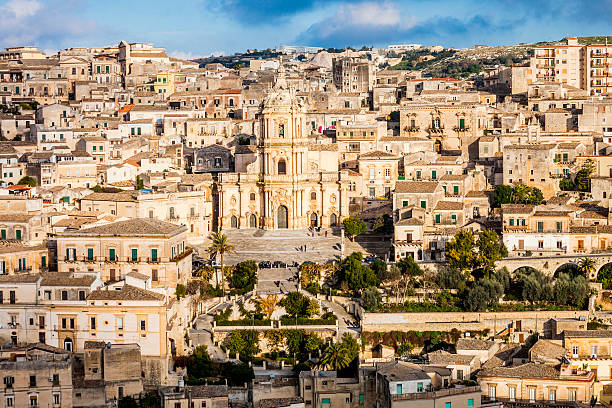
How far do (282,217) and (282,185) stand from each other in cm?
189

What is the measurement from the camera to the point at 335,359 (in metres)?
53.0

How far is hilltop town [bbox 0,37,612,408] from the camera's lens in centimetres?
5022

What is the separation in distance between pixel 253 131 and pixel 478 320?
32497 millimetres

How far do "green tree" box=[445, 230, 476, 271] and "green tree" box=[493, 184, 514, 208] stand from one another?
8171 millimetres

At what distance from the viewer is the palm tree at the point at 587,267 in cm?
6106

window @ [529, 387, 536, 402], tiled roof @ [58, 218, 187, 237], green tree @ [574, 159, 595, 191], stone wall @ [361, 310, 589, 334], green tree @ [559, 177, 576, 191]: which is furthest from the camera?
green tree @ [559, 177, 576, 191]

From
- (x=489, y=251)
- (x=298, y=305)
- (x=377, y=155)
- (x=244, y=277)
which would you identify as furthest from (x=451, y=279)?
(x=377, y=155)

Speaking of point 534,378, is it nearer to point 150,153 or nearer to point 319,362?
point 319,362

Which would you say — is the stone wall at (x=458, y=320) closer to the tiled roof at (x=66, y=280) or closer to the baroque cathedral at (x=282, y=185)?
the tiled roof at (x=66, y=280)

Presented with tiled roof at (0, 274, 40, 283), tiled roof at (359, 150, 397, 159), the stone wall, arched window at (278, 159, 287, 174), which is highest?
tiled roof at (359, 150, 397, 159)

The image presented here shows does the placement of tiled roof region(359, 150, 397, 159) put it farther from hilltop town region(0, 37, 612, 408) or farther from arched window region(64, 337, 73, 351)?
arched window region(64, 337, 73, 351)

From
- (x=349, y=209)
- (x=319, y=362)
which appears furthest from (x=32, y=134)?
(x=319, y=362)

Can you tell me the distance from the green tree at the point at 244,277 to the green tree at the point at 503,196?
51.0ft

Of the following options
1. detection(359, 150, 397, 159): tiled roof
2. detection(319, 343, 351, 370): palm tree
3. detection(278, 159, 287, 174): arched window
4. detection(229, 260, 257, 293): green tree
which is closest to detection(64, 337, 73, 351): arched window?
detection(229, 260, 257, 293): green tree
